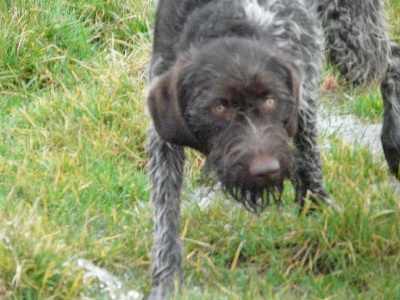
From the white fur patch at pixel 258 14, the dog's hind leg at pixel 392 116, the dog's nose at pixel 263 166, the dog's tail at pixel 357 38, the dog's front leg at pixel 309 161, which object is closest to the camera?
the dog's nose at pixel 263 166

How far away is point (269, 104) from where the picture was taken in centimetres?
387

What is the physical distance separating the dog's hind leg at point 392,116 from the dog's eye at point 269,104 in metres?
1.56

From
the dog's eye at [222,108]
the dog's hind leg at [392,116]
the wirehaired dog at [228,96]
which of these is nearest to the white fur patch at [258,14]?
the wirehaired dog at [228,96]

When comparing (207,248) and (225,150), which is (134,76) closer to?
(207,248)

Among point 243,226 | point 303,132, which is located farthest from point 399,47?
point 243,226

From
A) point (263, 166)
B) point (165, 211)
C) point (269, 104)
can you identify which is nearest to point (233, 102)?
point (269, 104)

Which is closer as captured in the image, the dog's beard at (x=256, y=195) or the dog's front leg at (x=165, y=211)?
the dog's beard at (x=256, y=195)

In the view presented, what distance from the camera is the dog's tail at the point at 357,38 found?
5.09 metres

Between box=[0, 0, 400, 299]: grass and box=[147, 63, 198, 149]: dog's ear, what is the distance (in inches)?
25.5

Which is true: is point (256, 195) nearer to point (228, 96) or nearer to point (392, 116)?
point (228, 96)

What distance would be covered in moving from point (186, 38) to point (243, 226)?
103cm

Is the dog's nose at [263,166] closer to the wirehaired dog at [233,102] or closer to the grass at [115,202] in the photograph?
the wirehaired dog at [233,102]

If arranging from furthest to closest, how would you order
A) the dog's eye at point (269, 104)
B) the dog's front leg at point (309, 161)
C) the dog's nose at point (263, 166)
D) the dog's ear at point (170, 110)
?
the dog's front leg at point (309, 161) < the dog's ear at point (170, 110) < the dog's eye at point (269, 104) < the dog's nose at point (263, 166)

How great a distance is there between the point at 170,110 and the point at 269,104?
16.9 inches
